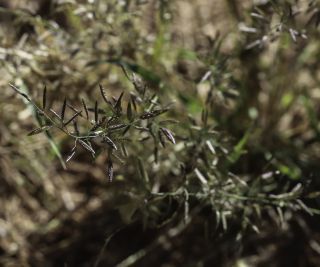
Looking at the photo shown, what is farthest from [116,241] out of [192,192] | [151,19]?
[151,19]

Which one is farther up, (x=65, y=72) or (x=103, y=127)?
(x=103, y=127)

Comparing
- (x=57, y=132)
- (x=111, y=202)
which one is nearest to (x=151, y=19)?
(x=57, y=132)

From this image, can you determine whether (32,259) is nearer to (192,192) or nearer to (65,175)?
(65,175)

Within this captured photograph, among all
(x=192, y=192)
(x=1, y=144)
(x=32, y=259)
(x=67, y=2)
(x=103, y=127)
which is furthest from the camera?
(x=1, y=144)

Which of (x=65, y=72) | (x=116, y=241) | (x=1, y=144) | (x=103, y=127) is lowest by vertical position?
(x=116, y=241)

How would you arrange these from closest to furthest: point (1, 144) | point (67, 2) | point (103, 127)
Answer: point (103, 127) → point (67, 2) → point (1, 144)

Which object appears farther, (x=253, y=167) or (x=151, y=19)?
(x=151, y=19)
